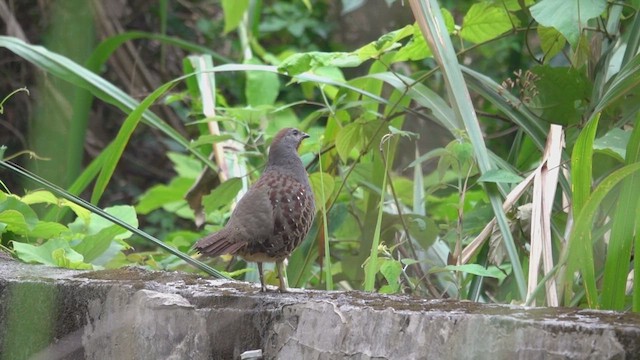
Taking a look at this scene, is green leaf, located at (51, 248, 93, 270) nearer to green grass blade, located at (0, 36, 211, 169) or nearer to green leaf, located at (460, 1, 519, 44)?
green grass blade, located at (0, 36, 211, 169)

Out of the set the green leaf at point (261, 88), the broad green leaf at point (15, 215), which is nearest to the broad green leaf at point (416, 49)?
the broad green leaf at point (15, 215)

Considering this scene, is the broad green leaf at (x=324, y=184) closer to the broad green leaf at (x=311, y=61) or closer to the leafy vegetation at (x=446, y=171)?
the leafy vegetation at (x=446, y=171)

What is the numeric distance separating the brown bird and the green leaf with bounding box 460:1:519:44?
92 cm

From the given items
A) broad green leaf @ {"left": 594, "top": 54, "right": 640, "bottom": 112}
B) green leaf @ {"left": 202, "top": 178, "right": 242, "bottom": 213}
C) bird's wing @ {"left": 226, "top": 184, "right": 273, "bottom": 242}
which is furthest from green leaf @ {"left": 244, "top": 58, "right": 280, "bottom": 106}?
broad green leaf @ {"left": 594, "top": 54, "right": 640, "bottom": 112}

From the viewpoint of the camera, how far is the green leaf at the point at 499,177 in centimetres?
232

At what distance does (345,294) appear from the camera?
6.45ft

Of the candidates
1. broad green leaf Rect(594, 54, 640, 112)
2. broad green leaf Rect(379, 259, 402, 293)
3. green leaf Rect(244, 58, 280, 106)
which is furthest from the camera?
green leaf Rect(244, 58, 280, 106)

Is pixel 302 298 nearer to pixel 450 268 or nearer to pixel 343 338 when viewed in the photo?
pixel 343 338

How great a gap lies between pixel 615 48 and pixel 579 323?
161 centimetres

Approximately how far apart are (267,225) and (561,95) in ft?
3.36

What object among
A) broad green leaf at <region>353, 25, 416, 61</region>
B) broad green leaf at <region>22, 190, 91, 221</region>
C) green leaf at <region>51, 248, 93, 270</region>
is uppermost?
broad green leaf at <region>353, 25, 416, 61</region>

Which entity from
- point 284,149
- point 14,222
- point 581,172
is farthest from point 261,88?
point 581,172

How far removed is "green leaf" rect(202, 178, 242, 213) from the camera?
315cm

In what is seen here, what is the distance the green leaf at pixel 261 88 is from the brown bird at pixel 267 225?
6.23 feet
